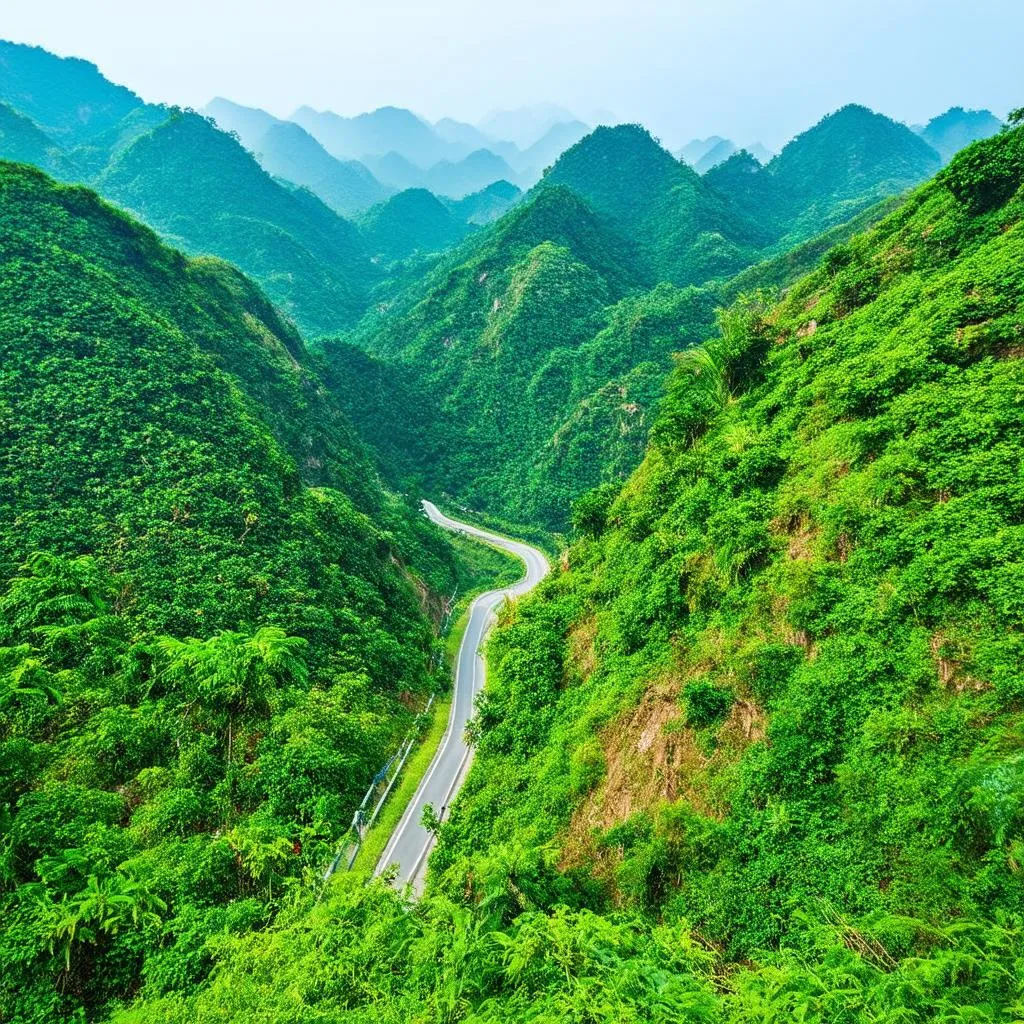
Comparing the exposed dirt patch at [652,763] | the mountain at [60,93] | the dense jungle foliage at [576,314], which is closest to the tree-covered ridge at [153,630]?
the exposed dirt patch at [652,763]

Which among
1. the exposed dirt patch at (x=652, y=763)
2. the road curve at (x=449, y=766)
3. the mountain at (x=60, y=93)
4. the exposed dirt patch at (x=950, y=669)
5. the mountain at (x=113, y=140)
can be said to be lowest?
the road curve at (x=449, y=766)

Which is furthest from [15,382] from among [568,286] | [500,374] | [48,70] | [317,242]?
[48,70]

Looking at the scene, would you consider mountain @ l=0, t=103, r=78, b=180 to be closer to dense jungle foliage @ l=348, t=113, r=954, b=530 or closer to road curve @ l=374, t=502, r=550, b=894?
dense jungle foliage @ l=348, t=113, r=954, b=530

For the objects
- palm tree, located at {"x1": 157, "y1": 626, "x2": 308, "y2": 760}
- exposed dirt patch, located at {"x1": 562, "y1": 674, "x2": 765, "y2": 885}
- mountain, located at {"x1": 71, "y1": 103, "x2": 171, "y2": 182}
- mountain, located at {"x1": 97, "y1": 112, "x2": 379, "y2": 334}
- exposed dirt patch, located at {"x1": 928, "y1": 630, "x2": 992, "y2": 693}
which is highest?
mountain, located at {"x1": 71, "y1": 103, "x2": 171, "y2": 182}

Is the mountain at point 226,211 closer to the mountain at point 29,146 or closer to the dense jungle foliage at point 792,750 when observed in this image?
the mountain at point 29,146

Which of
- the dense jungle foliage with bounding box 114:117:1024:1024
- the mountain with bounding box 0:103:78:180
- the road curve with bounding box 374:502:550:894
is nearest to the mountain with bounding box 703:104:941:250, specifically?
the road curve with bounding box 374:502:550:894
